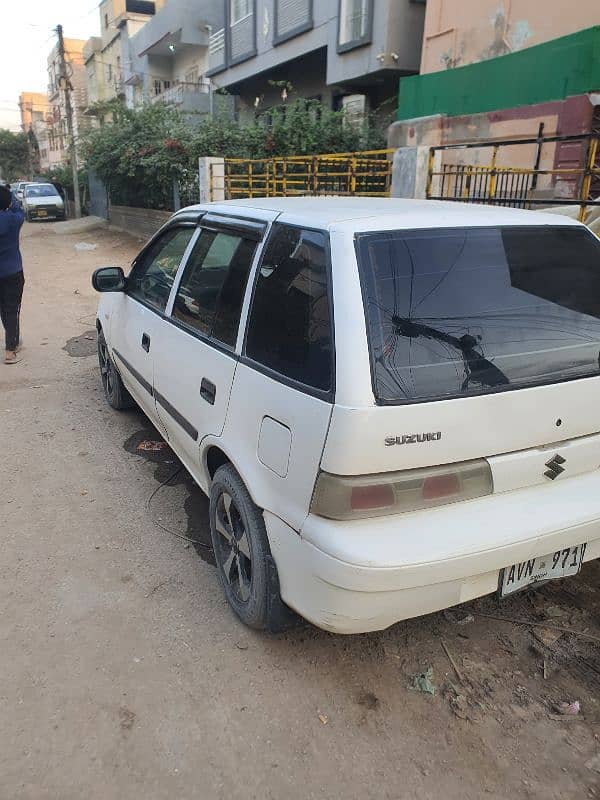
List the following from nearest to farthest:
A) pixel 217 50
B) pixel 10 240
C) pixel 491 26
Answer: pixel 10 240 < pixel 491 26 < pixel 217 50

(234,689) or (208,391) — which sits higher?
(208,391)

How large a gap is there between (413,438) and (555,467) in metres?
0.63

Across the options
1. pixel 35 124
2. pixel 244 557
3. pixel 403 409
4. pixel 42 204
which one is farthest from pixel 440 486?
pixel 35 124

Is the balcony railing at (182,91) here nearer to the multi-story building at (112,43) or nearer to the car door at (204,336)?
the multi-story building at (112,43)

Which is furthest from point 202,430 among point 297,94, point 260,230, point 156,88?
point 156,88

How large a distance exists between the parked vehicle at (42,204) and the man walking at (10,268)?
2052 centimetres

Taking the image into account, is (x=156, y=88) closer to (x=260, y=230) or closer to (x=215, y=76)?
(x=215, y=76)

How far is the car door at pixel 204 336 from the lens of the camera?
8.76 feet

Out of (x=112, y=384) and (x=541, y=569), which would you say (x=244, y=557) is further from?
(x=112, y=384)

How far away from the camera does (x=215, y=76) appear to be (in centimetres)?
2341

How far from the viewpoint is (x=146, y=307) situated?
384 cm

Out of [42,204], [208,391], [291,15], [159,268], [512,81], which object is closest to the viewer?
[208,391]

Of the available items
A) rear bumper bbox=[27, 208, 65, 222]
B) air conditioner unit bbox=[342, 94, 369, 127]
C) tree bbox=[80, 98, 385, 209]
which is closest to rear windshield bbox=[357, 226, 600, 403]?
tree bbox=[80, 98, 385, 209]

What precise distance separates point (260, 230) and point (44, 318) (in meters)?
7.11
